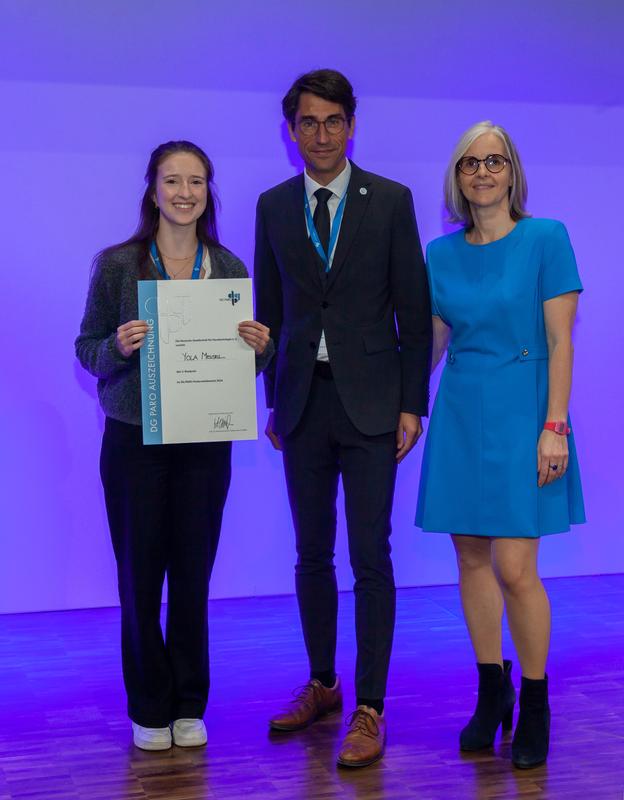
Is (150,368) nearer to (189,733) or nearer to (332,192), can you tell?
(332,192)

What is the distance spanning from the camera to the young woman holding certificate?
294 centimetres

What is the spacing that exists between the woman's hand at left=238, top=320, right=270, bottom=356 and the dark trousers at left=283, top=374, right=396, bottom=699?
0.23 m

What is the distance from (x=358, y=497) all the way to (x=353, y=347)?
15.7 inches

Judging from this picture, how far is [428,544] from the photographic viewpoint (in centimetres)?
494

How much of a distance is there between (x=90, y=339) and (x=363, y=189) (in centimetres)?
83

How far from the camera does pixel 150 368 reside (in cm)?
291

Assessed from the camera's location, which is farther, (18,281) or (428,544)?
(428,544)

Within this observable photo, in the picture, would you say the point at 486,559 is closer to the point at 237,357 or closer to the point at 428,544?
the point at 237,357

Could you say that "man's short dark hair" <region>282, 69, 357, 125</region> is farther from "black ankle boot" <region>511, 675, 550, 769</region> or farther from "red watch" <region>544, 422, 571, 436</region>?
"black ankle boot" <region>511, 675, 550, 769</region>

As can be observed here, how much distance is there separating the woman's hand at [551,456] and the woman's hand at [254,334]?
0.75 m

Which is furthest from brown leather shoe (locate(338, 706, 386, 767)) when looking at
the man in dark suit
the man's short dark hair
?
the man's short dark hair

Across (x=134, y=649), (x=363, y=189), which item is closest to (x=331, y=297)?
(x=363, y=189)

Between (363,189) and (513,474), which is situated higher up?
(363,189)

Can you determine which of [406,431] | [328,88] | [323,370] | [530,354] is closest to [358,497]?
[406,431]
